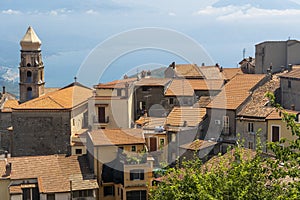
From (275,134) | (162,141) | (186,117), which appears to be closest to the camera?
(275,134)

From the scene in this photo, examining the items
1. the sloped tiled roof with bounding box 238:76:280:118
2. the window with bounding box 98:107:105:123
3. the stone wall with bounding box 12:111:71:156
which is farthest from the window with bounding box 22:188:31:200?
the sloped tiled roof with bounding box 238:76:280:118

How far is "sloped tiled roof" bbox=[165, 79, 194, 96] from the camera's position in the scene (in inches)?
2218

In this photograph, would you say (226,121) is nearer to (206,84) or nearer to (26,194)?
(206,84)

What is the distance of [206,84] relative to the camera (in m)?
59.2

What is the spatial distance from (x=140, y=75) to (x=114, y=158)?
23.4m

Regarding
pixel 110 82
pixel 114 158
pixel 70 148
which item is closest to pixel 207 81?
pixel 110 82

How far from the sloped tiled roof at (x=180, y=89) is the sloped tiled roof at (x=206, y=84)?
68cm

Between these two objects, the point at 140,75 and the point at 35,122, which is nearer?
the point at 35,122

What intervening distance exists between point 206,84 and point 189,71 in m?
6.91

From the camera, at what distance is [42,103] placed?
54.8 meters

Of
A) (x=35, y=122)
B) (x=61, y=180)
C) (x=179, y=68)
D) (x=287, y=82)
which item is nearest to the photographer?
(x=61, y=180)

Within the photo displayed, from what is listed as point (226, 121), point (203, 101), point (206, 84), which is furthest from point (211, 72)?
point (226, 121)

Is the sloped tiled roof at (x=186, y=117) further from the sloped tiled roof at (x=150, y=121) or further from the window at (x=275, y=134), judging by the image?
the window at (x=275, y=134)

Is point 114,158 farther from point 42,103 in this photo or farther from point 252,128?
point 42,103
